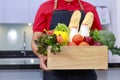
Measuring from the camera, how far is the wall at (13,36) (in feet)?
11.5

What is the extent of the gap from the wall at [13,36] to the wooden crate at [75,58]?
7.89 ft

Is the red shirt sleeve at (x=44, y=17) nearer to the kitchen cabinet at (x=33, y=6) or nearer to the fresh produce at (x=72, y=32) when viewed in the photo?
the fresh produce at (x=72, y=32)

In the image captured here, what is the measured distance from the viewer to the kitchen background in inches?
69.1

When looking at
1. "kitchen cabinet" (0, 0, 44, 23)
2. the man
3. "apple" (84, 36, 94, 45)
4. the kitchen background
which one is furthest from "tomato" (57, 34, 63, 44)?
"kitchen cabinet" (0, 0, 44, 23)

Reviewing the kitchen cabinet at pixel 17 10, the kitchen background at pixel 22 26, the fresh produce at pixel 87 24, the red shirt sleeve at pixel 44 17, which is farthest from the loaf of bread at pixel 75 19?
the kitchen cabinet at pixel 17 10

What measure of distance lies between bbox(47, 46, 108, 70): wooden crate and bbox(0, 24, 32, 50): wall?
2.40 m

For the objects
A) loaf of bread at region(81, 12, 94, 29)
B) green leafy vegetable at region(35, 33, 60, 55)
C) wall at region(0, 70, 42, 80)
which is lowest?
wall at region(0, 70, 42, 80)

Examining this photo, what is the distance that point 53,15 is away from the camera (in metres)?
1.34

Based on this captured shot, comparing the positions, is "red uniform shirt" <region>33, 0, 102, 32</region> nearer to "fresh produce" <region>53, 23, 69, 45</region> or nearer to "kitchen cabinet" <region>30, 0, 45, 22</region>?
"fresh produce" <region>53, 23, 69, 45</region>

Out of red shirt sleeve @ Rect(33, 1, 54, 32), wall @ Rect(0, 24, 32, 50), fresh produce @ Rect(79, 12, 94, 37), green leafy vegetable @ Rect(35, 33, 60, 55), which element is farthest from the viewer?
wall @ Rect(0, 24, 32, 50)

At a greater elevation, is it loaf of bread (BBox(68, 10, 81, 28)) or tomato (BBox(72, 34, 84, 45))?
loaf of bread (BBox(68, 10, 81, 28))

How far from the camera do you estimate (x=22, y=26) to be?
350 centimetres

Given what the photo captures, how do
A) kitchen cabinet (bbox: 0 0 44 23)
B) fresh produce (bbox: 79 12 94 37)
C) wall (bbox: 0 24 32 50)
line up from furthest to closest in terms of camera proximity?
1. wall (bbox: 0 24 32 50)
2. kitchen cabinet (bbox: 0 0 44 23)
3. fresh produce (bbox: 79 12 94 37)

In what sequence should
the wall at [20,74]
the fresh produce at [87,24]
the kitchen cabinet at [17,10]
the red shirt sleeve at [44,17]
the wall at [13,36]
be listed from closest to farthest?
the fresh produce at [87,24]
the red shirt sleeve at [44,17]
the wall at [20,74]
the kitchen cabinet at [17,10]
the wall at [13,36]
